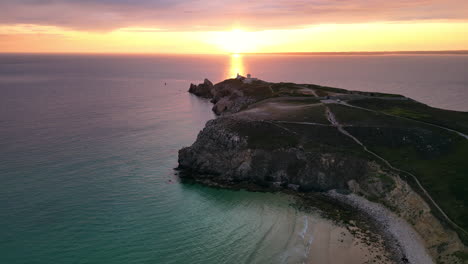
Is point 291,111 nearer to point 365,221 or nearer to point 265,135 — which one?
point 265,135

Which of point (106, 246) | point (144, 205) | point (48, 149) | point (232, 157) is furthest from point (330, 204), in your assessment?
point (48, 149)

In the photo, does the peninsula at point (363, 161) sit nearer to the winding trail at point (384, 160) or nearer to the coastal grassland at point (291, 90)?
the winding trail at point (384, 160)

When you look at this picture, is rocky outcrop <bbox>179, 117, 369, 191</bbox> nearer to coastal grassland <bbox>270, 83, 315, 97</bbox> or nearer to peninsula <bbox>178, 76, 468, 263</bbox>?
peninsula <bbox>178, 76, 468, 263</bbox>

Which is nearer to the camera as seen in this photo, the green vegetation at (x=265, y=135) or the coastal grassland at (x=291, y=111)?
the green vegetation at (x=265, y=135)

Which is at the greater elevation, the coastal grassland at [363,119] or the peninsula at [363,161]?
the coastal grassland at [363,119]

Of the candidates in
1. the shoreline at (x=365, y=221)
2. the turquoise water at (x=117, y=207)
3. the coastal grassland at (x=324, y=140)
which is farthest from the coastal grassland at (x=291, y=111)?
the shoreline at (x=365, y=221)

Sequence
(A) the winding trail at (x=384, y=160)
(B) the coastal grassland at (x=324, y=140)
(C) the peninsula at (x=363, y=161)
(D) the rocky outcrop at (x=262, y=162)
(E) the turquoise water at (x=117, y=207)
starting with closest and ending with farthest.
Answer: (E) the turquoise water at (x=117, y=207)
(A) the winding trail at (x=384, y=160)
(C) the peninsula at (x=363, y=161)
(D) the rocky outcrop at (x=262, y=162)
(B) the coastal grassland at (x=324, y=140)

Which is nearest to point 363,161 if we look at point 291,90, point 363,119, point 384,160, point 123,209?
point 384,160
